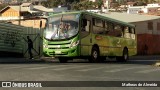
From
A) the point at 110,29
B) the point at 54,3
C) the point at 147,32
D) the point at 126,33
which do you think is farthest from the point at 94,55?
the point at 54,3

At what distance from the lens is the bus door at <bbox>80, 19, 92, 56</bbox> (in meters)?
22.0

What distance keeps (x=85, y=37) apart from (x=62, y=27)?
4.87ft

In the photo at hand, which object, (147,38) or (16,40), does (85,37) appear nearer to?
(16,40)

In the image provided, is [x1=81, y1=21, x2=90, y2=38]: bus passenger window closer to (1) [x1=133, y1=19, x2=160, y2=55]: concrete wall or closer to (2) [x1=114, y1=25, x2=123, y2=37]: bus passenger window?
(2) [x1=114, y1=25, x2=123, y2=37]: bus passenger window

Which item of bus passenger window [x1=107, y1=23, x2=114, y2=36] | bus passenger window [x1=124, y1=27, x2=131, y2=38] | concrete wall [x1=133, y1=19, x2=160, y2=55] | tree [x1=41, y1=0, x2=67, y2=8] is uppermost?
tree [x1=41, y1=0, x2=67, y2=8]

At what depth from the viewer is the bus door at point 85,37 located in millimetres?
22031

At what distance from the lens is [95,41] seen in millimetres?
23359

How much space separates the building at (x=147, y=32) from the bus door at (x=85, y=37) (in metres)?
25.9

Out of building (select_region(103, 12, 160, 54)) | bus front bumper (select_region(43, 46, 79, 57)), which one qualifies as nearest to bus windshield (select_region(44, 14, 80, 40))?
bus front bumper (select_region(43, 46, 79, 57))

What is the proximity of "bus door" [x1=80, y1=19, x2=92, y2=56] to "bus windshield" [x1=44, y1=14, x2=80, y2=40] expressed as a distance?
1.76 ft

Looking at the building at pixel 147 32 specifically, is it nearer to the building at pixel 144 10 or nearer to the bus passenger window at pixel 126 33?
the bus passenger window at pixel 126 33

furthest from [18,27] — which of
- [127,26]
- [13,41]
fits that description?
[127,26]

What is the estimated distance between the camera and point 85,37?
73.2 ft

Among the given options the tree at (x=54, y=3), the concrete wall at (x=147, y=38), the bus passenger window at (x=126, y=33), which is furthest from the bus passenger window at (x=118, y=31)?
the tree at (x=54, y=3)
